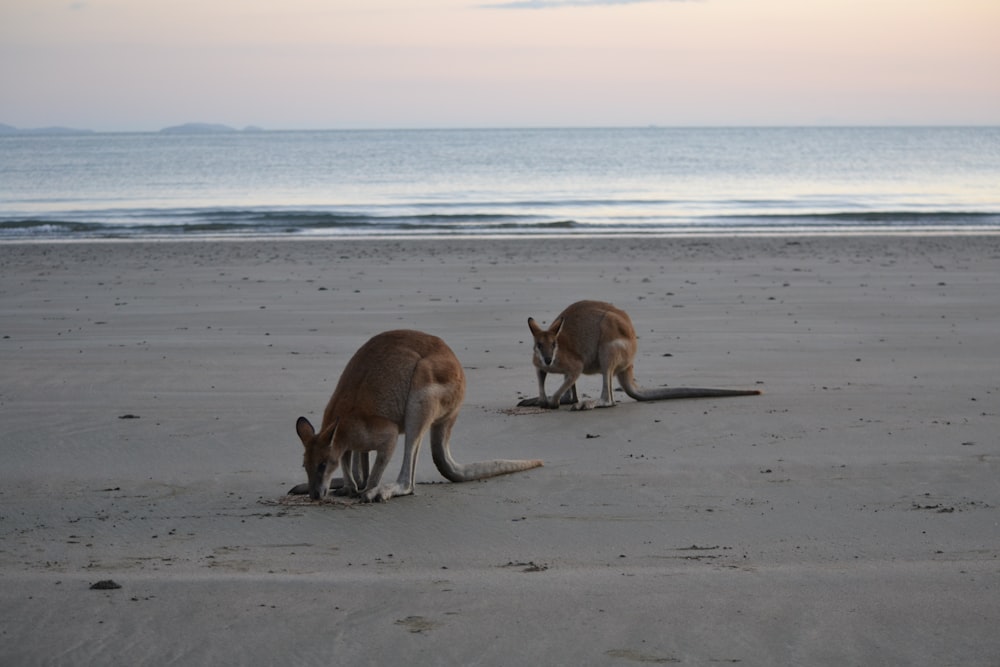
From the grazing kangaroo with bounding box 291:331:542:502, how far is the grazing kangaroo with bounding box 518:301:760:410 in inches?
76.2

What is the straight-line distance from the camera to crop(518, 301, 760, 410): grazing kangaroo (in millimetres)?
7148

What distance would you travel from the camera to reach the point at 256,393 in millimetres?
7391

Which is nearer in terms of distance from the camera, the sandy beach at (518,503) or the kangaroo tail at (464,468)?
the sandy beach at (518,503)

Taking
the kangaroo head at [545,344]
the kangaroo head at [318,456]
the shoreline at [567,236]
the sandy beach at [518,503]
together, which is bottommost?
the sandy beach at [518,503]

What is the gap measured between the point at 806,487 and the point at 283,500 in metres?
2.37

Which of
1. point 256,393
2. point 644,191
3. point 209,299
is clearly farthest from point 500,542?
point 644,191

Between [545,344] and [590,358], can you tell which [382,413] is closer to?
[545,344]

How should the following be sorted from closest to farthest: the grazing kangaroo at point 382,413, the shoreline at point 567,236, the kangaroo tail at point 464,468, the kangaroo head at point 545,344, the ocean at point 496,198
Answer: the grazing kangaroo at point 382,413 < the kangaroo tail at point 464,468 < the kangaroo head at point 545,344 < the shoreline at point 567,236 < the ocean at point 496,198

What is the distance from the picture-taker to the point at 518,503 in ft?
16.3

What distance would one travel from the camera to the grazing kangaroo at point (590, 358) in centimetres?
715

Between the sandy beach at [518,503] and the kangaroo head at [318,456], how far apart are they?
12 cm

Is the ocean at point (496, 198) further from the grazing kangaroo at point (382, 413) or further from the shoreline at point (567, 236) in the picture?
the grazing kangaroo at point (382, 413)

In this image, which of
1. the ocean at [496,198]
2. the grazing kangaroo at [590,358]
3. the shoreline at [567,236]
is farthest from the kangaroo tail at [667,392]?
the ocean at [496,198]

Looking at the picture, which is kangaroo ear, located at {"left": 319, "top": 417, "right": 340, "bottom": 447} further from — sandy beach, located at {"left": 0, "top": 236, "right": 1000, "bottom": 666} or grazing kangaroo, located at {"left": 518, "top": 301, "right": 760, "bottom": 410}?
grazing kangaroo, located at {"left": 518, "top": 301, "right": 760, "bottom": 410}
